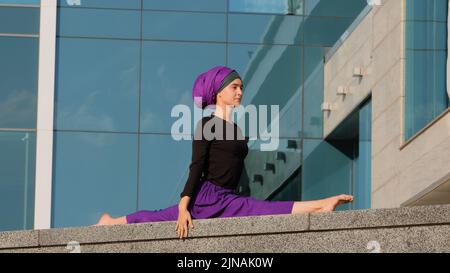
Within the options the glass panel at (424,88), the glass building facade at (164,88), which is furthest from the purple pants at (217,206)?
the glass building facade at (164,88)

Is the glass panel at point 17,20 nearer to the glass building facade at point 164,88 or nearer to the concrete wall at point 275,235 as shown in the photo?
the glass building facade at point 164,88

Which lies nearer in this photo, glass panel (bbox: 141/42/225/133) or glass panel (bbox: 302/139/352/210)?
glass panel (bbox: 302/139/352/210)

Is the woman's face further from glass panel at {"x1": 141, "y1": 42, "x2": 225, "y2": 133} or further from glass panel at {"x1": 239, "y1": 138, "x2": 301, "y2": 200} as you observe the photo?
glass panel at {"x1": 141, "y1": 42, "x2": 225, "y2": 133}

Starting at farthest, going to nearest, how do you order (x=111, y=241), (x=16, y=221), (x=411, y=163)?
(x=16, y=221) → (x=411, y=163) → (x=111, y=241)

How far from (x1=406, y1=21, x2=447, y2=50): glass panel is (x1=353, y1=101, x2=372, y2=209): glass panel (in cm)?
299

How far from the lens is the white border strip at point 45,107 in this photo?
29047 millimetres

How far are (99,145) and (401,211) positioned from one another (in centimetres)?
1889

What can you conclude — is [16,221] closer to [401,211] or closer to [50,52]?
[50,52]

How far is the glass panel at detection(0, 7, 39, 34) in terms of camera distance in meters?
29.7

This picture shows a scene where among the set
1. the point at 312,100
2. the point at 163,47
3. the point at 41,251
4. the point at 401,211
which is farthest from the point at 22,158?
the point at 401,211

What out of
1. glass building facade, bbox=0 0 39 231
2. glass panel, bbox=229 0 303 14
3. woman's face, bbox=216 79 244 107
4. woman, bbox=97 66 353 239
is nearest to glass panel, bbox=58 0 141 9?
glass building facade, bbox=0 0 39 231

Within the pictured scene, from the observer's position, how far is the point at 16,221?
28.6 metres

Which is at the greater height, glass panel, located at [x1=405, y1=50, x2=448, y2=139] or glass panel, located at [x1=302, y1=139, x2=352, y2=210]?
glass panel, located at [x1=405, y1=50, x2=448, y2=139]

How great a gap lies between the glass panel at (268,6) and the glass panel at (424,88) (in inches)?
190
